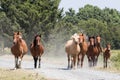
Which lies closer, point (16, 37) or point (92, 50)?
point (16, 37)

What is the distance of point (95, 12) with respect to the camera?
17375 cm

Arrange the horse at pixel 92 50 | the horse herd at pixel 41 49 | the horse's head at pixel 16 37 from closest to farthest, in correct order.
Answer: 1. the horse's head at pixel 16 37
2. the horse herd at pixel 41 49
3. the horse at pixel 92 50

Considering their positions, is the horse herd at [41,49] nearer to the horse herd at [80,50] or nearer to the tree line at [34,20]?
the horse herd at [80,50]

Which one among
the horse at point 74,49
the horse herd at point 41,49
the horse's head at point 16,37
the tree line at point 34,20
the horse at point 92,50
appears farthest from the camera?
the tree line at point 34,20

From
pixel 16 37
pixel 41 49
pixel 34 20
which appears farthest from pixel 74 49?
pixel 34 20

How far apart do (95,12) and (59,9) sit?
10436 cm

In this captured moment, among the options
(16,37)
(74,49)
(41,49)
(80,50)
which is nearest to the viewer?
(16,37)

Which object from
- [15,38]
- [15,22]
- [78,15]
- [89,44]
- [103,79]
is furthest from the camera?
[78,15]

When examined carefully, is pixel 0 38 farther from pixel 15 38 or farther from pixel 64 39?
pixel 15 38

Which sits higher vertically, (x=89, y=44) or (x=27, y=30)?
(x=27, y=30)

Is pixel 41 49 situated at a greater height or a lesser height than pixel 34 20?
lesser

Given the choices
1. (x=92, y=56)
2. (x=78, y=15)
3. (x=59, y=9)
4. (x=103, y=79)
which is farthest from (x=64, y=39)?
(x=78, y=15)

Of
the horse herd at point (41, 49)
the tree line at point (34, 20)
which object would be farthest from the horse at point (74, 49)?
the tree line at point (34, 20)

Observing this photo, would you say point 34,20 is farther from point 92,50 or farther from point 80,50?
point 80,50
